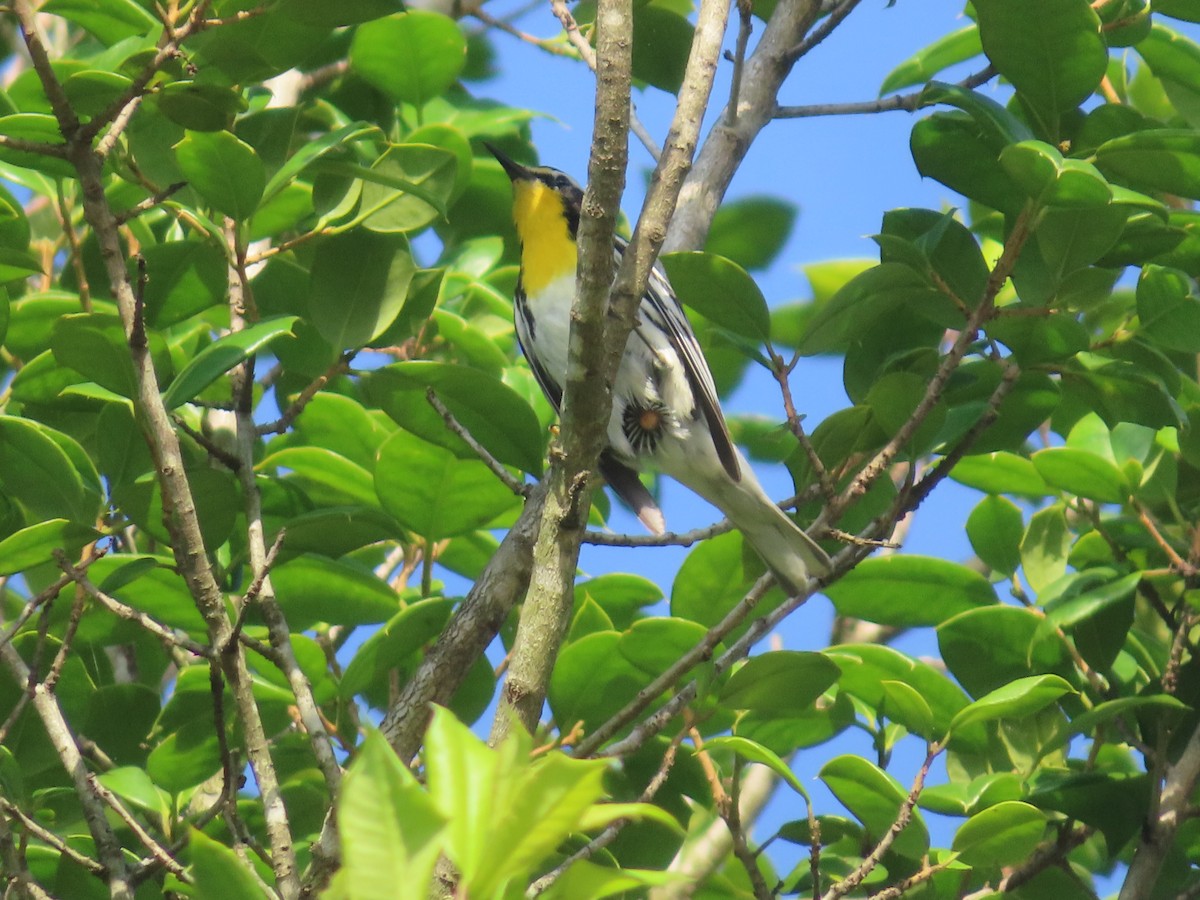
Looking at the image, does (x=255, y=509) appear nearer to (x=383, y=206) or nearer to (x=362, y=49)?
(x=383, y=206)

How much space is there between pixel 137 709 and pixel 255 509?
55 cm

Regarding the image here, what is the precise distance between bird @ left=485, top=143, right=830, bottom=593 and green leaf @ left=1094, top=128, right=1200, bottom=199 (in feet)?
4.76

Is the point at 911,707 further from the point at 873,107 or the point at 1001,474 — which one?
the point at 873,107

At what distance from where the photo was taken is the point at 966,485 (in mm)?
3002

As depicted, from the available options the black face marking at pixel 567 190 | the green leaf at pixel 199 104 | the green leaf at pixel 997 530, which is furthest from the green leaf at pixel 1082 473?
the black face marking at pixel 567 190

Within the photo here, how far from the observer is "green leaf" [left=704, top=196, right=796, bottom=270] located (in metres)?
3.60

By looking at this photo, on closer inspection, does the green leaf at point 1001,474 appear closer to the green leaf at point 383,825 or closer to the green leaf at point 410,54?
the green leaf at point 410,54

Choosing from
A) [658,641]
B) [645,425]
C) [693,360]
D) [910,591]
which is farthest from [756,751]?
[645,425]

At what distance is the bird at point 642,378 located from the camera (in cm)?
375

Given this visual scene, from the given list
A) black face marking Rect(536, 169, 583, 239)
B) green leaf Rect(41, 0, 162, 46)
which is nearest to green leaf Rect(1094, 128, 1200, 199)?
green leaf Rect(41, 0, 162, 46)

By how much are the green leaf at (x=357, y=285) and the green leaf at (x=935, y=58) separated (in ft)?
4.55

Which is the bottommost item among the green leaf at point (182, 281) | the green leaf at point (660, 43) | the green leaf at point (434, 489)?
the green leaf at point (434, 489)

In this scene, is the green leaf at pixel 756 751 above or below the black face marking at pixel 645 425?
below

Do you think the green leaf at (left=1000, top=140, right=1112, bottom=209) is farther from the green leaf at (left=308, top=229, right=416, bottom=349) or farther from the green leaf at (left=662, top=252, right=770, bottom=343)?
the green leaf at (left=308, top=229, right=416, bottom=349)
